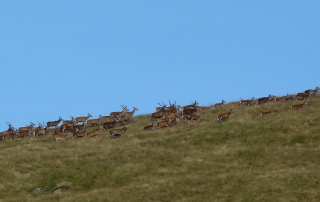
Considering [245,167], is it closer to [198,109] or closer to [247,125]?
[247,125]

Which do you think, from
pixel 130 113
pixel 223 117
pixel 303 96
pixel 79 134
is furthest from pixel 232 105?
pixel 79 134

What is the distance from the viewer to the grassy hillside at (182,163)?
2797 centimetres

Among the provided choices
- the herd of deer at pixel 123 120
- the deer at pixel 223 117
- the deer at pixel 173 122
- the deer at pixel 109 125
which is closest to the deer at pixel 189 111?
the herd of deer at pixel 123 120

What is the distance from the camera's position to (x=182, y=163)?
32.6 m

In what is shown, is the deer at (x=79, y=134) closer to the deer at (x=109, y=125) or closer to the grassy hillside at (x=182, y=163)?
the grassy hillside at (x=182, y=163)

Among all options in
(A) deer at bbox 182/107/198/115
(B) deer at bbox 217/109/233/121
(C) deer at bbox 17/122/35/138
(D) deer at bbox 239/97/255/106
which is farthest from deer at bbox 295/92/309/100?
(C) deer at bbox 17/122/35/138

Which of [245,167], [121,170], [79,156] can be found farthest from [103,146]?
[245,167]

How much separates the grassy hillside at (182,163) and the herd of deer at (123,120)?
25.7 inches

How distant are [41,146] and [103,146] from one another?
13.7 feet

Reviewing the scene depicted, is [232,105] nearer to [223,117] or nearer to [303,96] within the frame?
[223,117]

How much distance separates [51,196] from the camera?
29578mm

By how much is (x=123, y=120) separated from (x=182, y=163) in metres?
11.9

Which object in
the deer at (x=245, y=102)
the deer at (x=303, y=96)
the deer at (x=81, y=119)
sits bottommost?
the deer at (x=303, y=96)

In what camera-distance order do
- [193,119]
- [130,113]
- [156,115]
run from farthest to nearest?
[130,113], [156,115], [193,119]
